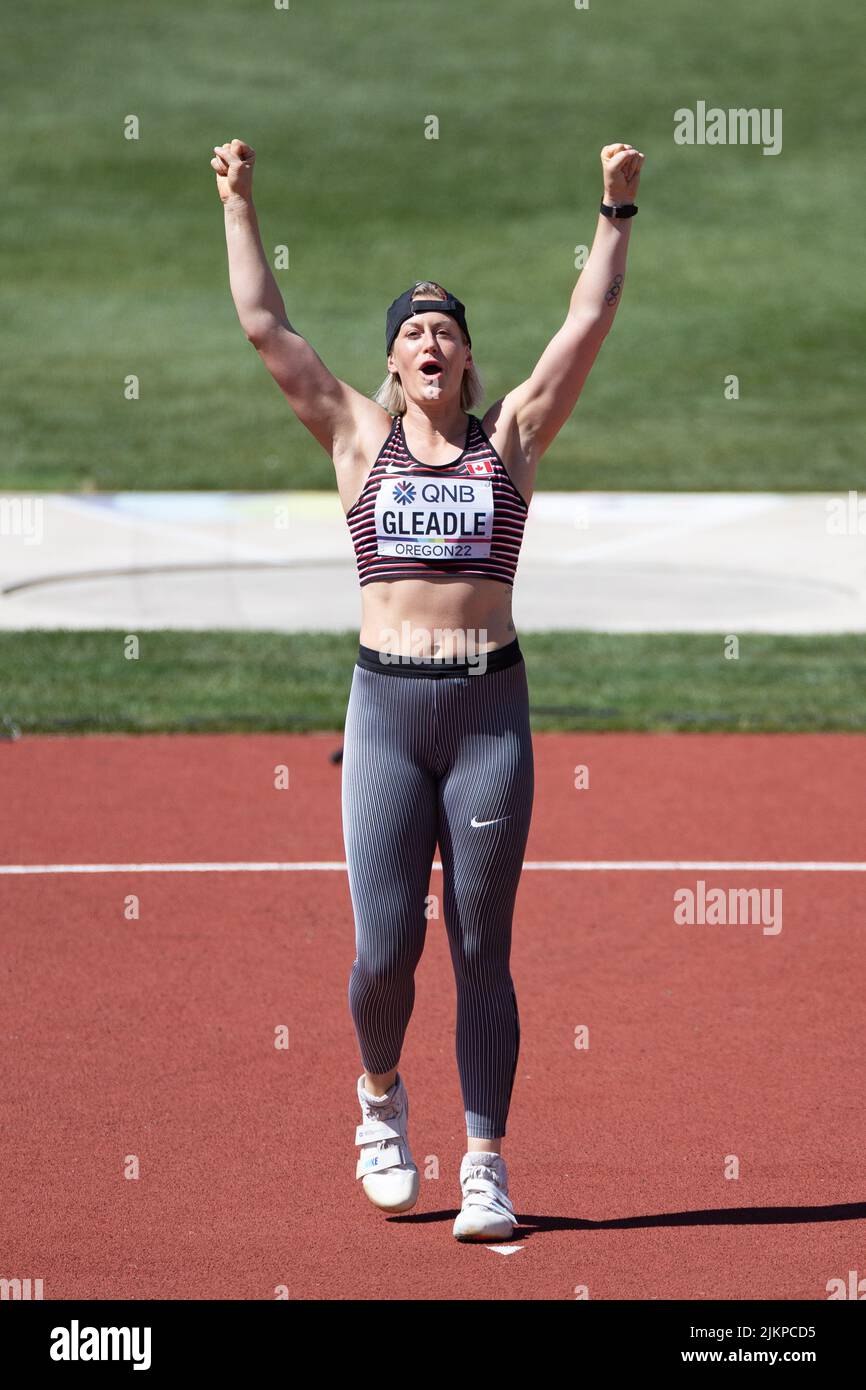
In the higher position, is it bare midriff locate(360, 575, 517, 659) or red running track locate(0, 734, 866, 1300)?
bare midriff locate(360, 575, 517, 659)

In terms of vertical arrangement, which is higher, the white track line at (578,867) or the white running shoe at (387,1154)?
the white track line at (578,867)

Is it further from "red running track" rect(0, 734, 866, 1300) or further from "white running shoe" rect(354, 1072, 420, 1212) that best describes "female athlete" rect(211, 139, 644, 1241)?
"red running track" rect(0, 734, 866, 1300)

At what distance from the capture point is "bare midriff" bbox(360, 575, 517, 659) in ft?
16.5

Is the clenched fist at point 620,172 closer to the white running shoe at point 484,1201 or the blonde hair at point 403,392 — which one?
the blonde hair at point 403,392

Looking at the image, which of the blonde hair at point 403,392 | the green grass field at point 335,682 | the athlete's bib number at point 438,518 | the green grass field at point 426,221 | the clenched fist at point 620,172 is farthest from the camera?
the green grass field at point 426,221

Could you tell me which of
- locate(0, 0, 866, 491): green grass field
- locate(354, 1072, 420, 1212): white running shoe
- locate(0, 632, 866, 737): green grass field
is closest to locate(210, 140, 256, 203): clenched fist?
locate(354, 1072, 420, 1212): white running shoe

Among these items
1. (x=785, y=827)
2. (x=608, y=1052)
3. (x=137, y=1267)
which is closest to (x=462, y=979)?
(x=137, y=1267)

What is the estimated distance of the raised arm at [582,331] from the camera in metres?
5.16

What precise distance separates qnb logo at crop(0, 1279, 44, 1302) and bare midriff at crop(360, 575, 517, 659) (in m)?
1.89

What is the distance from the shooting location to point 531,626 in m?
14.6

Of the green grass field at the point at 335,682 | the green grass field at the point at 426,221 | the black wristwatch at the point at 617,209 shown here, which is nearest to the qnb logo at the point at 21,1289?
the black wristwatch at the point at 617,209

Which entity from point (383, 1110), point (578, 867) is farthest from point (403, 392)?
point (578, 867)

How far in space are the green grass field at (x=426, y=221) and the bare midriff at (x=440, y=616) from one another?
1661cm

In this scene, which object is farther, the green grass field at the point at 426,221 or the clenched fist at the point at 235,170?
the green grass field at the point at 426,221
